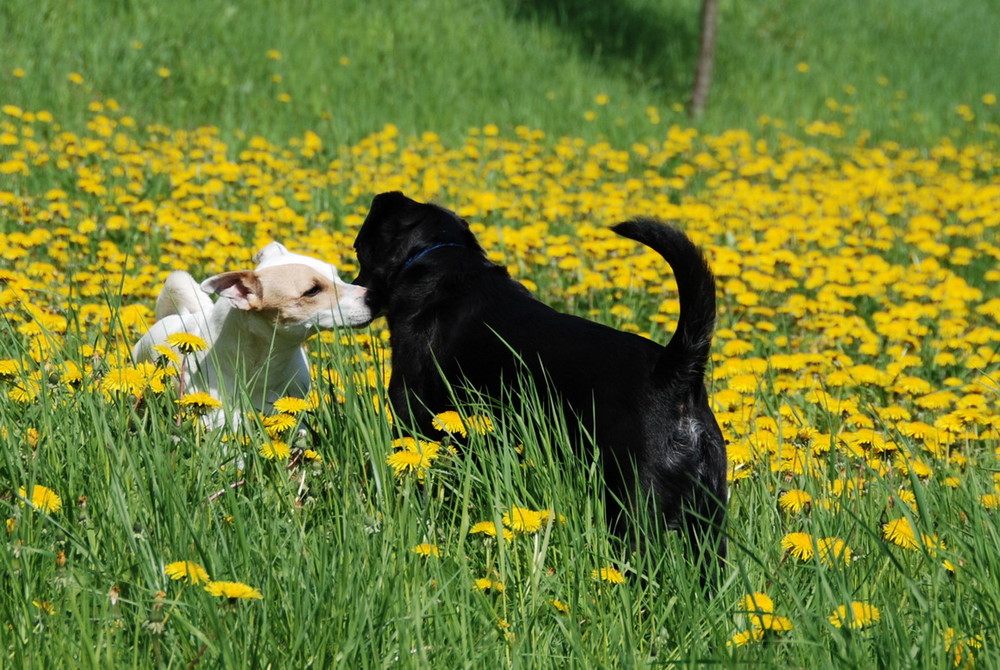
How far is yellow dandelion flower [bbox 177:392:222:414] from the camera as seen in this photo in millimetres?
2793

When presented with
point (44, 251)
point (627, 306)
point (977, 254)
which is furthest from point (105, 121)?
point (977, 254)

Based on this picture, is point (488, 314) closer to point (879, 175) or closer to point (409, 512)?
point (409, 512)

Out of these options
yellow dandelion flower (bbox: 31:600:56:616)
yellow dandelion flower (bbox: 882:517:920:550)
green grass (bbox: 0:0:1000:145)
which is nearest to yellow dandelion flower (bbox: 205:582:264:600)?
yellow dandelion flower (bbox: 31:600:56:616)

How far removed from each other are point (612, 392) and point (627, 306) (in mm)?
2610

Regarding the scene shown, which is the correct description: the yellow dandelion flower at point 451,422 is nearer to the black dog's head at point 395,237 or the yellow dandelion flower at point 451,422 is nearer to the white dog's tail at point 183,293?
the black dog's head at point 395,237

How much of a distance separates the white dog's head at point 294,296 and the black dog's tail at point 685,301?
1291mm

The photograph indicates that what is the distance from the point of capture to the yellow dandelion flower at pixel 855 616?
200 centimetres

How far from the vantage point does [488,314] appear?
3.41 metres

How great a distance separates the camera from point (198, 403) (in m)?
2.81

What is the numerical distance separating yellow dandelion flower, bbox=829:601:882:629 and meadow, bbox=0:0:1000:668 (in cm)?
1

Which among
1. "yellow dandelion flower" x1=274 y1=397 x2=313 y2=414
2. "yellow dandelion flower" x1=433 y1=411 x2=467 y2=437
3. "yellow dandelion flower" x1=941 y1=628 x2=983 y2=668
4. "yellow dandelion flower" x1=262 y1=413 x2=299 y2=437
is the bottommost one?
"yellow dandelion flower" x1=262 y1=413 x2=299 y2=437

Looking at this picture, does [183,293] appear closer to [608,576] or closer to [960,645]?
[608,576]

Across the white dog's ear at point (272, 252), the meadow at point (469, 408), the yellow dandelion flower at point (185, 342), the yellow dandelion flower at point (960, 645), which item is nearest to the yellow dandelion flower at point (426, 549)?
the meadow at point (469, 408)

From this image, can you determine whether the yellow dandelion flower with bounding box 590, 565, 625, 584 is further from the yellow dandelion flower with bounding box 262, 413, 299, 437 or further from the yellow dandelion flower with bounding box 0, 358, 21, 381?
the yellow dandelion flower with bounding box 0, 358, 21, 381
